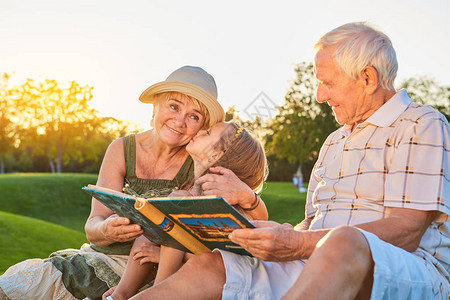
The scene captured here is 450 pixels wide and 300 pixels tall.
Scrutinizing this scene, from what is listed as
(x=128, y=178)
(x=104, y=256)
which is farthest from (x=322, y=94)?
(x=104, y=256)

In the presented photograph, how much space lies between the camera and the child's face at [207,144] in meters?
3.33

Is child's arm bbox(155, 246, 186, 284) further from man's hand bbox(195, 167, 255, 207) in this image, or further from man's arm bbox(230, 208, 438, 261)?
man's arm bbox(230, 208, 438, 261)

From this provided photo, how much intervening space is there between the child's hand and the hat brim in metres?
0.95

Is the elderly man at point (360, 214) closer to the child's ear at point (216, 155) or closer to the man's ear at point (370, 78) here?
the man's ear at point (370, 78)

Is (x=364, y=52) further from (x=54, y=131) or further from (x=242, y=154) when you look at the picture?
(x=54, y=131)

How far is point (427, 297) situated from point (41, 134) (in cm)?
4296

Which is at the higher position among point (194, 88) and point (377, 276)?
point (194, 88)

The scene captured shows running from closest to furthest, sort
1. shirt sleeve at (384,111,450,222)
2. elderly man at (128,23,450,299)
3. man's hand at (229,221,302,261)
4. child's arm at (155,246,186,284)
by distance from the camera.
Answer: elderly man at (128,23,450,299) → man's hand at (229,221,302,261) → shirt sleeve at (384,111,450,222) → child's arm at (155,246,186,284)

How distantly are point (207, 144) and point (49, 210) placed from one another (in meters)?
13.4

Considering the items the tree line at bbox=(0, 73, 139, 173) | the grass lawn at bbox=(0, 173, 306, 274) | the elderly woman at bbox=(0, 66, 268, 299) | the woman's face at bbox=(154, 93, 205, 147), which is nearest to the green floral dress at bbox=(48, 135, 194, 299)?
the elderly woman at bbox=(0, 66, 268, 299)

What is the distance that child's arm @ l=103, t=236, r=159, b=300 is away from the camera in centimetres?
315

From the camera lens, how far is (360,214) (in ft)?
8.96

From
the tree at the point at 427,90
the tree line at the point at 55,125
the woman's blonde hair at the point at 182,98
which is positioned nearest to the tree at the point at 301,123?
the tree at the point at 427,90

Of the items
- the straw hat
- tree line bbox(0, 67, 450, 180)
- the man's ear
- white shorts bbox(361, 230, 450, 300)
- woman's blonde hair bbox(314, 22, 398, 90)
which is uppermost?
woman's blonde hair bbox(314, 22, 398, 90)
